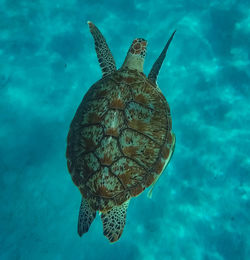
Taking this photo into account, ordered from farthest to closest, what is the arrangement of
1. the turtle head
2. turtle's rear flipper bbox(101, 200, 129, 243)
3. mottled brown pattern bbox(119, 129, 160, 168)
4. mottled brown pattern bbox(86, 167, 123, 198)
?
the turtle head, turtle's rear flipper bbox(101, 200, 129, 243), mottled brown pattern bbox(119, 129, 160, 168), mottled brown pattern bbox(86, 167, 123, 198)

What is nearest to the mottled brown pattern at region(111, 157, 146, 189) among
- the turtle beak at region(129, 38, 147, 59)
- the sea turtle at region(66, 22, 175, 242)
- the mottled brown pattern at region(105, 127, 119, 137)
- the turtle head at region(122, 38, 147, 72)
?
the sea turtle at region(66, 22, 175, 242)

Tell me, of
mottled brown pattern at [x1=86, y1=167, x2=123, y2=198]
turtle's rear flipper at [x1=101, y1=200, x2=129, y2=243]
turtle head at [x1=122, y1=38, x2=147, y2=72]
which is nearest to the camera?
mottled brown pattern at [x1=86, y1=167, x2=123, y2=198]

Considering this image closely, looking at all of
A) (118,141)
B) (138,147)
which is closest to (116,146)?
(118,141)

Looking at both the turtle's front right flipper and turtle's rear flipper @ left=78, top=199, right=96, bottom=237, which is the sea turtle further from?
the turtle's front right flipper

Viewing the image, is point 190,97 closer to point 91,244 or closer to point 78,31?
point 78,31

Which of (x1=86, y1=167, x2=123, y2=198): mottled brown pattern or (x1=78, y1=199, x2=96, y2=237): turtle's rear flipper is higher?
(x1=86, y1=167, x2=123, y2=198): mottled brown pattern

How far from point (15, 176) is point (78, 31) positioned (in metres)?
2.91

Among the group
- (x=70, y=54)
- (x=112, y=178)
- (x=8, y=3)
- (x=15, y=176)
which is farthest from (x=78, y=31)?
(x=112, y=178)

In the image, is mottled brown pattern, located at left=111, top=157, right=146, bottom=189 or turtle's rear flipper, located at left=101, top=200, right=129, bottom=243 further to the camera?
turtle's rear flipper, located at left=101, top=200, right=129, bottom=243

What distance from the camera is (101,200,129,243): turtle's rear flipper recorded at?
258 cm

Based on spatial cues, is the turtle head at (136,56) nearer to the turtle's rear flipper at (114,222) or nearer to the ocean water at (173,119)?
the ocean water at (173,119)

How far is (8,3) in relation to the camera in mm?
4922

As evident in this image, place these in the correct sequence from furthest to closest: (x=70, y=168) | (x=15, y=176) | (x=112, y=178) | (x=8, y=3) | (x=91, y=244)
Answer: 1. (x=8, y=3)
2. (x=15, y=176)
3. (x=91, y=244)
4. (x=70, y=168)
5. (x=112, y=178)

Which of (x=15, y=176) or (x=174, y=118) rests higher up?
(x=174, y=118)
